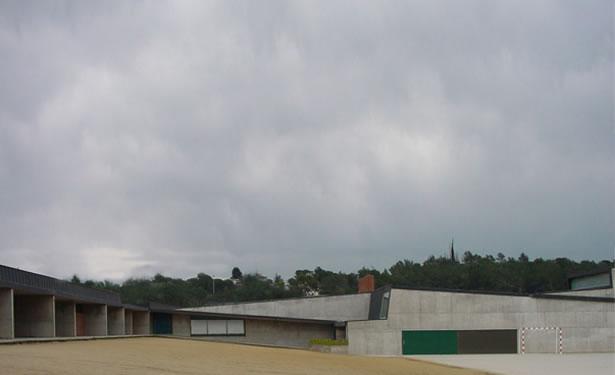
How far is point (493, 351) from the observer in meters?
52.4

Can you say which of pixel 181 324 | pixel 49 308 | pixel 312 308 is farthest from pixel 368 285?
pixel 49 308

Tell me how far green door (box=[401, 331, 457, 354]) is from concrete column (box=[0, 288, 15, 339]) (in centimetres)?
2848

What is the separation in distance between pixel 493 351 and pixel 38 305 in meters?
30.1

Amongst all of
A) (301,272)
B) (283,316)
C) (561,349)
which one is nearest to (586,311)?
(561,349)

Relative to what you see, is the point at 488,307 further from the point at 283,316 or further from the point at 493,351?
the point at 283,316

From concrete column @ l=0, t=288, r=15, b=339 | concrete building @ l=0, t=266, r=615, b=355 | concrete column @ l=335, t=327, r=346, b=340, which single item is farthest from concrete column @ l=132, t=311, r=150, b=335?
concrete column @ l=0, t=288, r=15, b=339

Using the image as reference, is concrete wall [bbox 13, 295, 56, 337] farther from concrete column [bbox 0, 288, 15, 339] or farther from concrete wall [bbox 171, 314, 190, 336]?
concrete wall [bbox 171, 314, 190, 336]

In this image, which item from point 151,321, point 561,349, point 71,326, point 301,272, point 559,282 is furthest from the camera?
point 301,272

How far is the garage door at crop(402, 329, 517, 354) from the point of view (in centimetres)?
5241

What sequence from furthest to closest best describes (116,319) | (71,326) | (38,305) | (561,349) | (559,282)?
(559,282), (116,319), (561,349), (71,326), (38,305)

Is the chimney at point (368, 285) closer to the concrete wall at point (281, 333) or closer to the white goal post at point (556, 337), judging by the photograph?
the concrete wall at point (281, 333)

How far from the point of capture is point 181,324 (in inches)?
2463

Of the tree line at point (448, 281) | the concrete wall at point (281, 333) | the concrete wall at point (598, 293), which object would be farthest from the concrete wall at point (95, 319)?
the tree line at point (448, 281)

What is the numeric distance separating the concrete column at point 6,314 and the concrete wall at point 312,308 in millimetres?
33170
